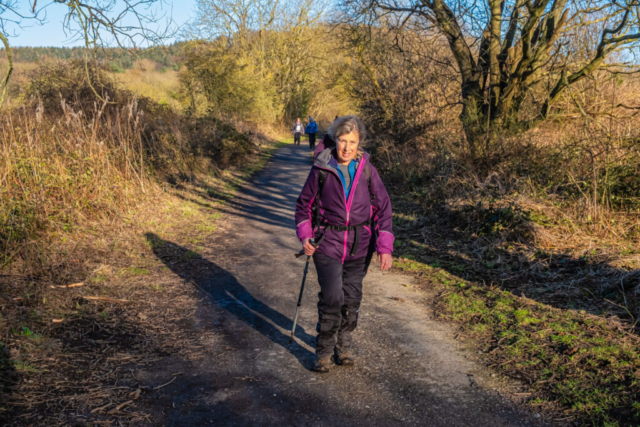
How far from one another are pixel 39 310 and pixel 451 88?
37.8 ft

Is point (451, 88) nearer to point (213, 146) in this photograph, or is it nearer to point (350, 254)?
point (213, 146)

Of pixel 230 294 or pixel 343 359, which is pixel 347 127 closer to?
pixel 343 359

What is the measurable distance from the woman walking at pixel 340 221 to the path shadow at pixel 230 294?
61cm

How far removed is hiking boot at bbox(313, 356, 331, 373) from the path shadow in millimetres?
117

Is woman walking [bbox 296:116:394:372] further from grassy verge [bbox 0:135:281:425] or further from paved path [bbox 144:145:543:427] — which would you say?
grassy verge [bbox 0:135:281:425]

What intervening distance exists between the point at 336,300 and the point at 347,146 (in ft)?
4.05

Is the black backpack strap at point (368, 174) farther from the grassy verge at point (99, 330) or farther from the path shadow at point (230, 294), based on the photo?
the grassy verge at point (99, 330)

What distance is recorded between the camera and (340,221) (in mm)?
3559

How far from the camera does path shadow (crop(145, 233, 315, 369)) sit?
4211 millimetres

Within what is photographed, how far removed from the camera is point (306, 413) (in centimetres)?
306

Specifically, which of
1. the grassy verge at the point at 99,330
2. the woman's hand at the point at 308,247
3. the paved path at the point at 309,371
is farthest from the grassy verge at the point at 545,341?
the grassy verge at the point at 99,330

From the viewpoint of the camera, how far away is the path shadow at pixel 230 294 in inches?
166

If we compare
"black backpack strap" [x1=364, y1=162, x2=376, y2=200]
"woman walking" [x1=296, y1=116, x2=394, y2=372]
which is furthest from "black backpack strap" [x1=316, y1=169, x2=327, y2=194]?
"black backpack strap" [x1=364, y1=162, x2=376, y2=200]

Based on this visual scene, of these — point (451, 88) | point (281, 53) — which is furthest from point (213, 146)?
point (281, 53)
